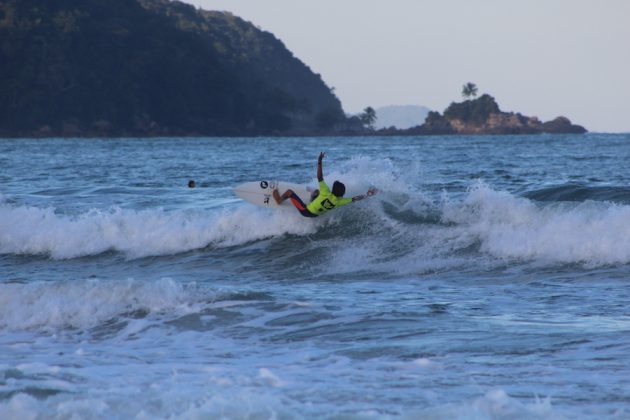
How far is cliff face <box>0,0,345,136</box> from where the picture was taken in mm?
120250

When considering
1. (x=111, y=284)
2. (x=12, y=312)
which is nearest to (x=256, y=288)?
(x=111, y=284)

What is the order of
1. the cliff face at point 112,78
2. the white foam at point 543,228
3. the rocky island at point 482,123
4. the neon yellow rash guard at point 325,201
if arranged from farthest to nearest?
the rocky island at point 482,123, the cliff face at point 112,78, the neon yellow rash guard at point 325,201, the white foam at point 543,228

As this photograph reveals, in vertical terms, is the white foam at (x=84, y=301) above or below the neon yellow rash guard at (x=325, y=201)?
below

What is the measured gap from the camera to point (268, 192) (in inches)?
675

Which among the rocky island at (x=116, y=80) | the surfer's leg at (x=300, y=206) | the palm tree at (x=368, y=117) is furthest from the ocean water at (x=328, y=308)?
the palm tree at (x=368, y=117)

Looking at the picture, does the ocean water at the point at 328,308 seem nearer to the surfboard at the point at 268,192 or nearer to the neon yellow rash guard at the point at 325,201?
the surfboard at the point at 268,192

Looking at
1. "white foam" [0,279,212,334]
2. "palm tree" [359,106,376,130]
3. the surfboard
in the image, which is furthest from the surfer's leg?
"palm tree" [359,106,376,130]

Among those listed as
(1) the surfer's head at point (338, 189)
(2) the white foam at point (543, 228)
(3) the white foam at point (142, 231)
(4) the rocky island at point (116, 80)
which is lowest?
(3) the white foam at point (142, 231)

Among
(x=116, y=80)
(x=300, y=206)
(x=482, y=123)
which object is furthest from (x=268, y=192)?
(x=482, y=123)

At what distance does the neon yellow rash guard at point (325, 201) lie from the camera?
16.0m

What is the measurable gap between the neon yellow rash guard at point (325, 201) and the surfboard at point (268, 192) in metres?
0.77

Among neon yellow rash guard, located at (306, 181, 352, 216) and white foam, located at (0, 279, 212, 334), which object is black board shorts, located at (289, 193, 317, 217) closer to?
neon yellow rash guard, located at (306, 181, 352, 216)

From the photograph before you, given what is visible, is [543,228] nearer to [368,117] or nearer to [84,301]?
[84,301]

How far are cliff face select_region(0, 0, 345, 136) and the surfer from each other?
344 ft
